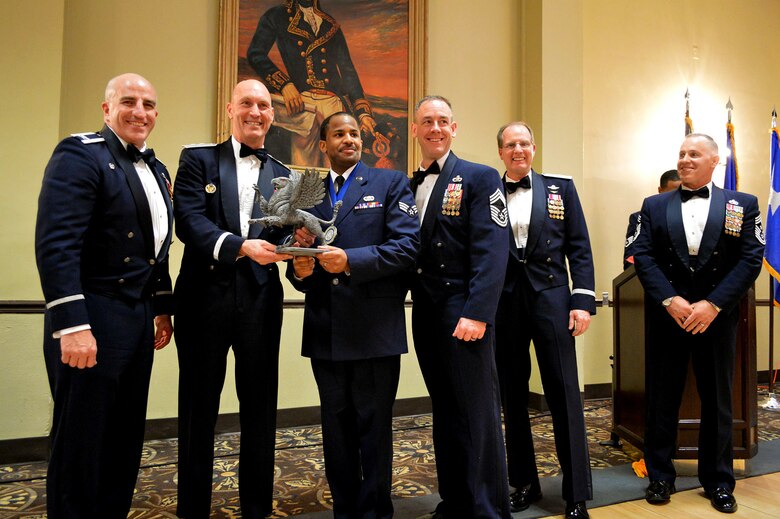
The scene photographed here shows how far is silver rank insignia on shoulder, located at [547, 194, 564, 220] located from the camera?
9.06 feet

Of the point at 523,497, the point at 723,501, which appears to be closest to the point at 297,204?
the point at 523,497

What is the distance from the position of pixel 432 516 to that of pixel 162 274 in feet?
5.00

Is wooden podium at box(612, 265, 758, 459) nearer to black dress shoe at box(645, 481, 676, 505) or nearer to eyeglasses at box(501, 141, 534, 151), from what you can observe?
black dress shoe at box(645, 481, 676, 505)

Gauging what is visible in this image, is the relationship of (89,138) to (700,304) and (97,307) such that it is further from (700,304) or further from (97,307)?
(700,304)

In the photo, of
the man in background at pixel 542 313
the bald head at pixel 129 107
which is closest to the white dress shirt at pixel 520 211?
the man in background at pixel 542 313

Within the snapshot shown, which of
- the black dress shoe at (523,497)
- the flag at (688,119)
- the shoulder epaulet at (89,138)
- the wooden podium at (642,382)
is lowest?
the black dress shoe at (523,497)

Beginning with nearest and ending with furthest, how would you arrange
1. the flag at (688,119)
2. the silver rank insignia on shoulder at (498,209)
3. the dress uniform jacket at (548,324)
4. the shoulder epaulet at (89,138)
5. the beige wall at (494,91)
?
the shoulder epaulet at (89,138)
the silver rank insignia on shoulder at (498,209)
the dress uniform jacket at (548,324)
the beige wall at (494,91)
the flag at (688,119)

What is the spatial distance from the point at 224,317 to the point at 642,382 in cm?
253

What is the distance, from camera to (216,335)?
7.49 ft

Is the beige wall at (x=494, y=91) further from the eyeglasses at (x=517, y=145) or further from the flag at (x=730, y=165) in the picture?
the eyeglasses at (x=517, y=145)

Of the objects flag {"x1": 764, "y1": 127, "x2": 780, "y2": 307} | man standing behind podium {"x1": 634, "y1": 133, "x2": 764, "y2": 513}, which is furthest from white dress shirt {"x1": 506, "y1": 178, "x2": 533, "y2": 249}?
flag {"x1": 764, "y1": 127, "x2": 780, "y2": 307}

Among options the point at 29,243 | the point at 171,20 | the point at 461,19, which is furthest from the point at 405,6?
the point at 29,243

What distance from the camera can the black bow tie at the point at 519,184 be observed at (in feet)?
9.20

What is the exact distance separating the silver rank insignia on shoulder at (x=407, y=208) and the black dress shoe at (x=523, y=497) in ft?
4.57
